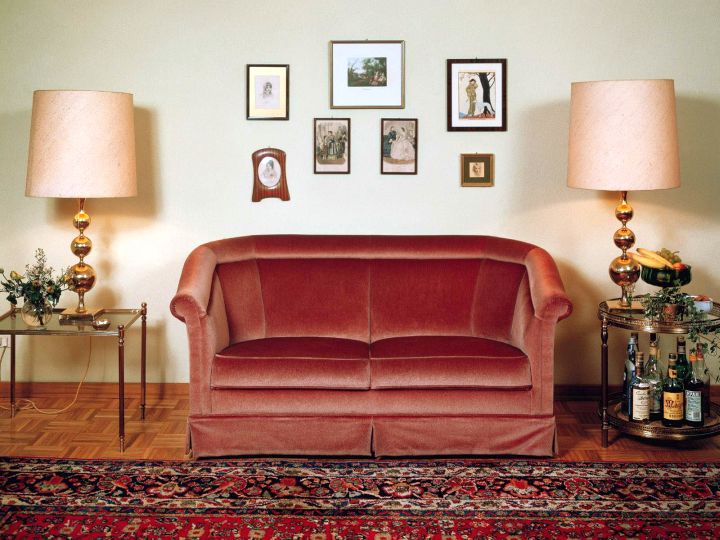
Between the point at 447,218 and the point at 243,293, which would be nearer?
the point at 243,293

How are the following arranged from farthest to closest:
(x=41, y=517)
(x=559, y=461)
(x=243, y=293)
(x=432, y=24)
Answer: (x=432, y=24)
(x=243, y=293)
(x=559, y=461)
(x=41, y=517)

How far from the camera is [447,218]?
455 centimetres

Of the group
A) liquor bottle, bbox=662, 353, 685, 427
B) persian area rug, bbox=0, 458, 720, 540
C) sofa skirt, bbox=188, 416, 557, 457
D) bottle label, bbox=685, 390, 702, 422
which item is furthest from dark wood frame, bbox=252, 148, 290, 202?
bottle label, bbox=685, 390, 702, 422

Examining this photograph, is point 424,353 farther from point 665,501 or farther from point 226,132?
point 226,132

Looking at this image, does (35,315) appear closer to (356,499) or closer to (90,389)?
(90,389)

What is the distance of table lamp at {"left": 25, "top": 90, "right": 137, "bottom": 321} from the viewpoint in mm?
3883

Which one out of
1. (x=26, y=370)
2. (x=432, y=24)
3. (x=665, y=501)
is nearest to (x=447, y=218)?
(x=432, y=24)

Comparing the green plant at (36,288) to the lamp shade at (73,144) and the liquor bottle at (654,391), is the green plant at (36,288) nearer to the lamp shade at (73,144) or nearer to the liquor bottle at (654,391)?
the lamp shade at (73,144)

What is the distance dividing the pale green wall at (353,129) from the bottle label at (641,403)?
79cm

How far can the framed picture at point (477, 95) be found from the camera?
14.6 ft

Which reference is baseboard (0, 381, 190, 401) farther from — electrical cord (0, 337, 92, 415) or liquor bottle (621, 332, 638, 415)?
liquor bottle (621, 332, 638, 415)

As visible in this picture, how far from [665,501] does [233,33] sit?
120 inches

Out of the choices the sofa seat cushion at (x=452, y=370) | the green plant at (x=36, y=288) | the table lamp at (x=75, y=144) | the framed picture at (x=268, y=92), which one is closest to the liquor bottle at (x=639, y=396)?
the sofa seat cushion at (x=452, y=370)

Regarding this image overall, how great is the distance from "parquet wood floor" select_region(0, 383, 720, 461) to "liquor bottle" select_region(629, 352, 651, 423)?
0.15 meters
